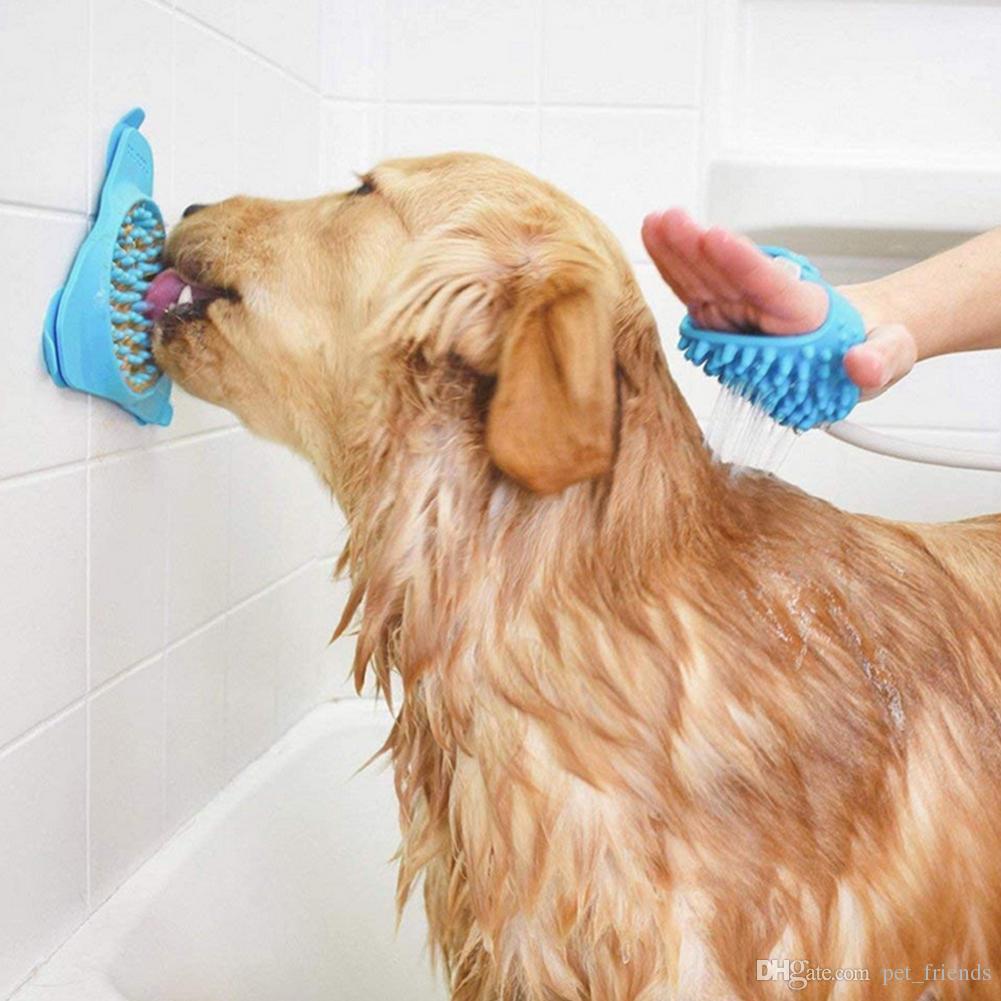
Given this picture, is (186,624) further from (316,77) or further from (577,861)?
(316,77)

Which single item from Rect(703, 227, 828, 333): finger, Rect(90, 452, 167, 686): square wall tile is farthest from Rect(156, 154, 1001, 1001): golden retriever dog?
Rect(90, 452, 167, 686): square wall tile

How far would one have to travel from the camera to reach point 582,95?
2174mm

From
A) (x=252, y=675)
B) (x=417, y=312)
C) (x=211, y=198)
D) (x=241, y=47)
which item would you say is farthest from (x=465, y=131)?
(x=417, y=312)

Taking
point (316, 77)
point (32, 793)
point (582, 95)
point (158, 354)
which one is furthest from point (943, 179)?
point (32, 793)

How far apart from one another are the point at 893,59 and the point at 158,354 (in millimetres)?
1363

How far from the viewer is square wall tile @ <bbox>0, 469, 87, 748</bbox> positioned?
123 centimetres

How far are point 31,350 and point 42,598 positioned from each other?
0.23 metres

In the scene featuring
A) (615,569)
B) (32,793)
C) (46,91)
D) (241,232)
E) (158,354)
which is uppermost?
(46,91)

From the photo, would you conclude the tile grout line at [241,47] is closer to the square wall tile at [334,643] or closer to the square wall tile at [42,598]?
the square wall tile at [42,598]

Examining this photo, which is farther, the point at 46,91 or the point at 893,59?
the point at 893,59

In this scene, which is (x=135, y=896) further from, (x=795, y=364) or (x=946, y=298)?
(x=946, y=298)

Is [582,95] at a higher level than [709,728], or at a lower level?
higher

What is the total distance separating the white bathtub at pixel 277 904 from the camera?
1.41 metres

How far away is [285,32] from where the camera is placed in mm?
1964
